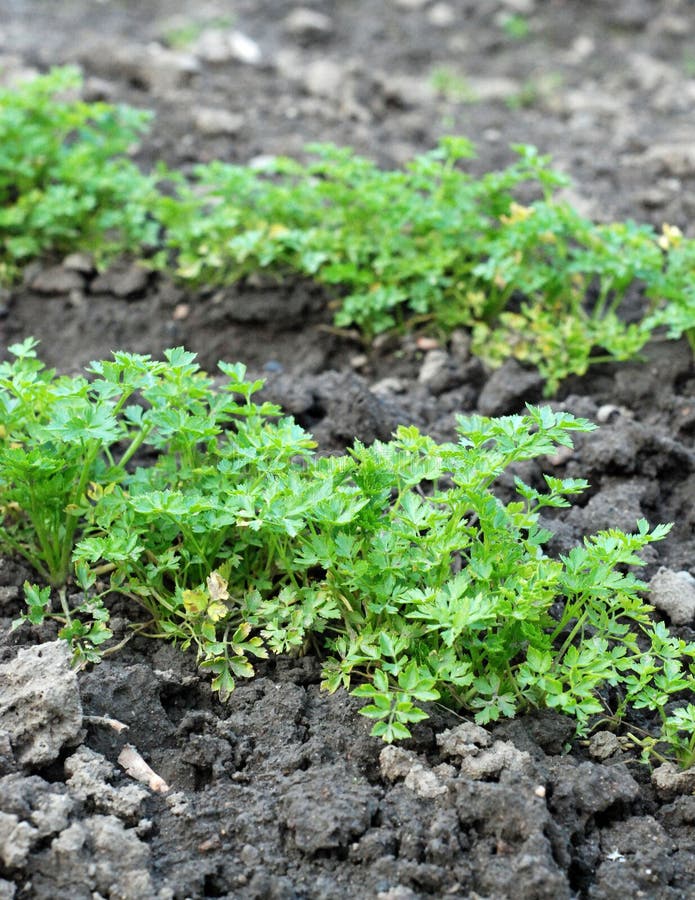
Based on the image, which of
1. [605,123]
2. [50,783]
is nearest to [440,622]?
[50,783]

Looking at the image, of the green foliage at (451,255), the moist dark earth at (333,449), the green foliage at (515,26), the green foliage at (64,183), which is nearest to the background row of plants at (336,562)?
the moist dark earth at (333,449)

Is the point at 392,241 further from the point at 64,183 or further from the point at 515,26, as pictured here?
the point at 515,26

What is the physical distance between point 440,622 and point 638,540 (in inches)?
19.9

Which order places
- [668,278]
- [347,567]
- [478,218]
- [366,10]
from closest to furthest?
[347,567] < [668,278] < [478,218] < [366,10]

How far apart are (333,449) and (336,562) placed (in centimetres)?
91

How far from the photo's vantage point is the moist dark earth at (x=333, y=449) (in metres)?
2.31

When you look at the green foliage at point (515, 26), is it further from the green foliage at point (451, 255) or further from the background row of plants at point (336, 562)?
the background row of plants at point (336, 562)

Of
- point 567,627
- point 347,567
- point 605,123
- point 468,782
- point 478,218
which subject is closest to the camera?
point 468,782

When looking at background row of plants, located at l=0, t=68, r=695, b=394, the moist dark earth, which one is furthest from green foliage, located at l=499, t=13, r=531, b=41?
background row of plants, located at l=0, t=68, r=695, b=394

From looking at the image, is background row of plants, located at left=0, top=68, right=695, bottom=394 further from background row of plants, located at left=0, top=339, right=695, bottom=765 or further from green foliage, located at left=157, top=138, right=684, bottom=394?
background row of plants, located at left=0, top=339, right=695, bottom=765

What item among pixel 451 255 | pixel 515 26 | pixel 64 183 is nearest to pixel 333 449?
pixel 451 255

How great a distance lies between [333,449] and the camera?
3.55 metres

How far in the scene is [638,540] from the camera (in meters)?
2.55

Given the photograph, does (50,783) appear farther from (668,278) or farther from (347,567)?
(668,278)
